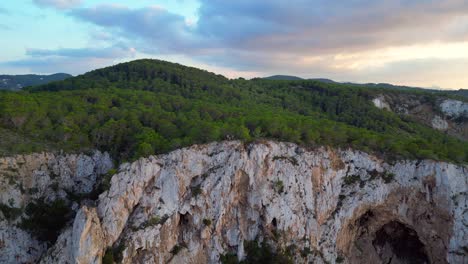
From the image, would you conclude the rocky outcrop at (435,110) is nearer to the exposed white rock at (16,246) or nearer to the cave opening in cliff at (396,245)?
the cave opening in cliff at (396,245)

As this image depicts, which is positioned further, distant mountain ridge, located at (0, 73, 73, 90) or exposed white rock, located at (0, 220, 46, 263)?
distant mountain ridge, located at (0, 73, 73, 90)

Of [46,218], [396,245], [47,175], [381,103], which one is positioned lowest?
[396,245]

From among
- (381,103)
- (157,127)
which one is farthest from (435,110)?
(157,127)

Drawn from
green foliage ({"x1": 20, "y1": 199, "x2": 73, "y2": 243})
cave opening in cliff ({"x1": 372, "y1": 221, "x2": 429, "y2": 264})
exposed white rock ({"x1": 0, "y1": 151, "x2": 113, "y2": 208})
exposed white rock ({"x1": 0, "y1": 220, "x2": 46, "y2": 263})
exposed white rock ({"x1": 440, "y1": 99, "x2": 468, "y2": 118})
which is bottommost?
cave opening in cliff ({"x1": 372, "y1": 221, "x2": 429, "y2": 264})

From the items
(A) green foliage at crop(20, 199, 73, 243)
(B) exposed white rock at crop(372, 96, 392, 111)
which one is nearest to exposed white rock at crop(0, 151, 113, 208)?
(A) green foliage at crop(20, 199, 73, 243)

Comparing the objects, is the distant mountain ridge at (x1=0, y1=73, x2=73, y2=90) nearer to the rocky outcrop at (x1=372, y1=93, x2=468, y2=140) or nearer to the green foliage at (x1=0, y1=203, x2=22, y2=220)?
the rocky outcrop at (x1=372, y1=93, x2=468, y2=140)

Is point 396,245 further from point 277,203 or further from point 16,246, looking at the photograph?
point 16,246

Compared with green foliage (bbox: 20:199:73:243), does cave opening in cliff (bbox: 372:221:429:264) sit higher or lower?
lower

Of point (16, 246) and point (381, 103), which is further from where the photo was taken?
point (381, 103)
